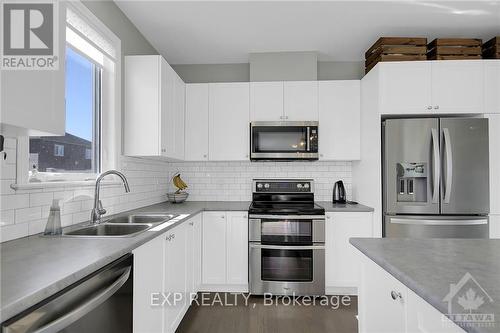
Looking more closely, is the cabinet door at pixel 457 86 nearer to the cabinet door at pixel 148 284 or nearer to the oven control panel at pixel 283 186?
the oven control panel at pixel 283 186

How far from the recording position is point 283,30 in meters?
2.81

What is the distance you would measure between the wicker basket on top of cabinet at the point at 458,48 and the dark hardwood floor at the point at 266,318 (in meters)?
2.62

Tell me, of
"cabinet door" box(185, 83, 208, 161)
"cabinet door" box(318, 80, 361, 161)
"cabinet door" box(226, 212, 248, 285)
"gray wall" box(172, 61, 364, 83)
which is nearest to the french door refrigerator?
"cabinet door" box(318, 80, 361, 161)

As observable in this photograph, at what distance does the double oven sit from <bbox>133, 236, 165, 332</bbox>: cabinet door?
1.22 meters

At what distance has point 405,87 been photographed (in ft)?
8.95

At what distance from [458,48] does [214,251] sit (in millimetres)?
3193

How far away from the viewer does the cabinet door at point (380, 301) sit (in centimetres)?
101

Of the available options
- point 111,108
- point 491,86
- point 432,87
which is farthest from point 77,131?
point 491,86

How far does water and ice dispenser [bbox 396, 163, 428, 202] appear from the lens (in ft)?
8.60

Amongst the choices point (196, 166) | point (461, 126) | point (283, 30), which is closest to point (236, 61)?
point (283, 30)

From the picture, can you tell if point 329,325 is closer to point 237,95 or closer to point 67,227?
point 67,227

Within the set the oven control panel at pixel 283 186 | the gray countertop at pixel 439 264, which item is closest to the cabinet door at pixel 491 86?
the oven control panel at pixel 283 186

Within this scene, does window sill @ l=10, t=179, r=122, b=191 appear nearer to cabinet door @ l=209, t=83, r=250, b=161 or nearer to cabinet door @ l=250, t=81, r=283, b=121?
cabinet door @ l=209, t=83, r=250, b=161

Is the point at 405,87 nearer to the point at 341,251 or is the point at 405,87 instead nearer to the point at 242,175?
the point at 341,251
